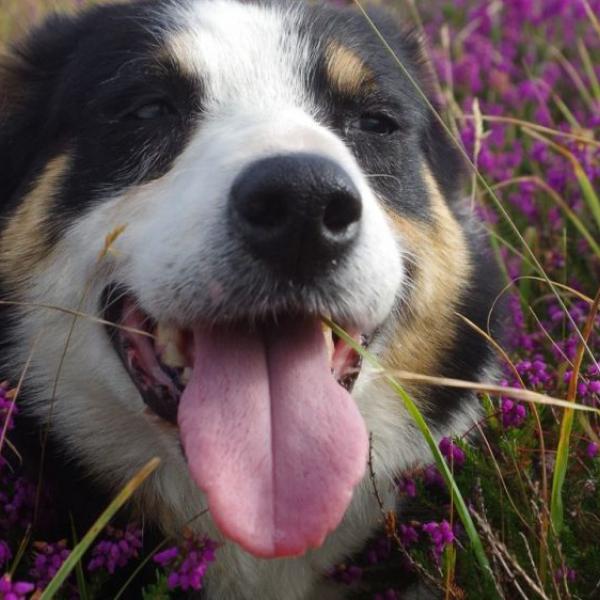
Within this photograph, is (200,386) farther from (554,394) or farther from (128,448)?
(554,394)

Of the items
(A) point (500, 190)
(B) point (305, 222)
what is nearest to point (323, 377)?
(B) point (305, 222)

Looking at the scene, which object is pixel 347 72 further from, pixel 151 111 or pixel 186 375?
pixel 186 375

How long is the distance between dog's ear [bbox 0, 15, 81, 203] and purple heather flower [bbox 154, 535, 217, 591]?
1.27 m

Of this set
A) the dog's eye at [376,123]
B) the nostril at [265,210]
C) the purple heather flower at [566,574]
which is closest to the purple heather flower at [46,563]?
the nostril at [265,210]

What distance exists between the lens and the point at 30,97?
3.14 meters

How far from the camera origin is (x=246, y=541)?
6.86 ft

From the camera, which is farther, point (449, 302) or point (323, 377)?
point (449, 302)

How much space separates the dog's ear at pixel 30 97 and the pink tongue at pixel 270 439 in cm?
97

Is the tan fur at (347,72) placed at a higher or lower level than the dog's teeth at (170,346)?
higher

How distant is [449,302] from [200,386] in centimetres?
105

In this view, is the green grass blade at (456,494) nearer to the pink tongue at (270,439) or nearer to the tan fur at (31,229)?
the pink tongue at (270,439)

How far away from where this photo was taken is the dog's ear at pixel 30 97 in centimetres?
301

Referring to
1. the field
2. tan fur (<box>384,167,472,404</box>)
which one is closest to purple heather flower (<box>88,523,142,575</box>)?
the field

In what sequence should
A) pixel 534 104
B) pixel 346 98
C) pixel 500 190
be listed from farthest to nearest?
pixel 534 104 < pixel 500 190 < pixel 346 98
